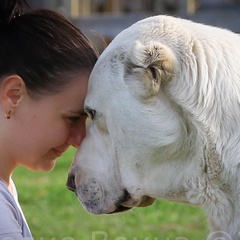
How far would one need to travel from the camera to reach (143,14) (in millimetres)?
11469

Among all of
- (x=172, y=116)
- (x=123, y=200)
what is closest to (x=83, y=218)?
(x=123, y=200)

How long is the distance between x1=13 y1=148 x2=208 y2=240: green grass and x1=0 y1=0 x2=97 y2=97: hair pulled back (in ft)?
8.16

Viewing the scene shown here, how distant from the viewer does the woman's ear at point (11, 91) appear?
331cm

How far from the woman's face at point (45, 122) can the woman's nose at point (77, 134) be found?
0.02 metres

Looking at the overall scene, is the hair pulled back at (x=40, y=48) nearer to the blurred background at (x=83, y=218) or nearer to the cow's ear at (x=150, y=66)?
the cow's ear at (x=150, y=66)

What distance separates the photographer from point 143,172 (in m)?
3.28

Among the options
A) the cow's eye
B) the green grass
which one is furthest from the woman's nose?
the green grass

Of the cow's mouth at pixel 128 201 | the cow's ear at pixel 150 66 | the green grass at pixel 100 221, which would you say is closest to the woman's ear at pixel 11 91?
the cow's ear at pixel 150 66

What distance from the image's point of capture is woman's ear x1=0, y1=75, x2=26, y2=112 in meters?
3.31

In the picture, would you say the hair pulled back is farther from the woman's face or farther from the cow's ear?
the cow's ear

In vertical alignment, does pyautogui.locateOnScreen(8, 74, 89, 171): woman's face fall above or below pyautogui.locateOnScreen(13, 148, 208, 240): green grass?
above

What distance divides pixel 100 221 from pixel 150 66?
11.6 ft

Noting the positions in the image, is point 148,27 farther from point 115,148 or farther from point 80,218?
point 80,218

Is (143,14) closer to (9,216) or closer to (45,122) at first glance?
(45,122)
